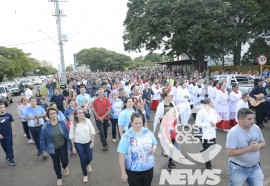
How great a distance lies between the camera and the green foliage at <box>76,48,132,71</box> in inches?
3361

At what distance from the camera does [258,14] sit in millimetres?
24219

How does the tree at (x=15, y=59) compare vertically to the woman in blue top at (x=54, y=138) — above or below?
above

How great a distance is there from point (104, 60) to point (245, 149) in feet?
296

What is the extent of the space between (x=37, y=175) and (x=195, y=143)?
455 centimetres

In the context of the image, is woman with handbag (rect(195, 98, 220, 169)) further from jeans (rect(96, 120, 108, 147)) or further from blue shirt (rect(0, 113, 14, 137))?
blue shirt (rect(0, 113, 14, 137))

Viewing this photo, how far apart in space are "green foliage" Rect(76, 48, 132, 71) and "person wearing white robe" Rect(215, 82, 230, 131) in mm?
75595

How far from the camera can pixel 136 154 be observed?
3.66 meters

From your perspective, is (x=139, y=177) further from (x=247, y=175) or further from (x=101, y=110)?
(x=101, y=110)

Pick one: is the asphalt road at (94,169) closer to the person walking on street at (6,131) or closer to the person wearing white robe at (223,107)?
the person walking on street at (6,131)

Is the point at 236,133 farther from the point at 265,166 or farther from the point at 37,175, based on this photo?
the point at 37,175

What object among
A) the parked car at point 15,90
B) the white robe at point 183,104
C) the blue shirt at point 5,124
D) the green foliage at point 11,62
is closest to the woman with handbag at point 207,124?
the white robe at point 183,104

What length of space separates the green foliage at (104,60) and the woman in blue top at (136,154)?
8131 cm

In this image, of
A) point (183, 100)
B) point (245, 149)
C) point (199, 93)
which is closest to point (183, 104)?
point (183, 100)

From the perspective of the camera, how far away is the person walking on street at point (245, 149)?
3.61 metres
